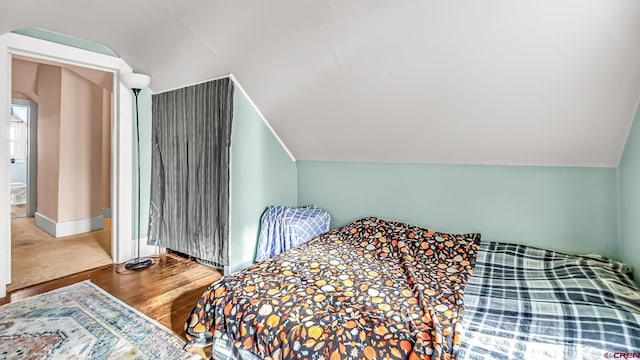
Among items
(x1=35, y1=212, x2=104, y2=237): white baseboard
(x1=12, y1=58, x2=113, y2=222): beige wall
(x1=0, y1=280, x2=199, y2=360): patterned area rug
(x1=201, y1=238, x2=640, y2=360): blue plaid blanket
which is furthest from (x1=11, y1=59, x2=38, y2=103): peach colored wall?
(x1=201, y1=238, x2=640, y2=360): blue plaid blanket

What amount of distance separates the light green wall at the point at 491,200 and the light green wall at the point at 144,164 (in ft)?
5.87

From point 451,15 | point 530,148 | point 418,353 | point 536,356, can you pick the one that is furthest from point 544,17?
point 418,353

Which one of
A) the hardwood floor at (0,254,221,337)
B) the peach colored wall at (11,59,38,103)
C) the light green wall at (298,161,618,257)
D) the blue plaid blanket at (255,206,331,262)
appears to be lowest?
the hardwood floor at (0,254,221,337)

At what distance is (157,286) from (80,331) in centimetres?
64

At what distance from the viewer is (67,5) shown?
2111 millimetres

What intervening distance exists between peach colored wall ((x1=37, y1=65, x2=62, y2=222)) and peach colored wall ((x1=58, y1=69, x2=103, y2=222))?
76 millimetres

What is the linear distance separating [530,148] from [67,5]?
130 inches

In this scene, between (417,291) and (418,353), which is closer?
(418,353)

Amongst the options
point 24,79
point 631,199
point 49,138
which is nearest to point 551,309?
point 631,199

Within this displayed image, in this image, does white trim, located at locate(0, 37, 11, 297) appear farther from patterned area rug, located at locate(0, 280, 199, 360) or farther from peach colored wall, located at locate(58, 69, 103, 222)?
peach colored wall, located at locate(58, 69, 103, 222)

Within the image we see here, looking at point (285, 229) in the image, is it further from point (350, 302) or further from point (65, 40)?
point (65, 40)

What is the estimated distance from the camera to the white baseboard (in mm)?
3783

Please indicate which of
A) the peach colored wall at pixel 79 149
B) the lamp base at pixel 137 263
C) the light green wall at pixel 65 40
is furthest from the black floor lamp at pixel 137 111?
the peach colored wall at pixel 79 149

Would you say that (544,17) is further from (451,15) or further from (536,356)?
(536,356)
